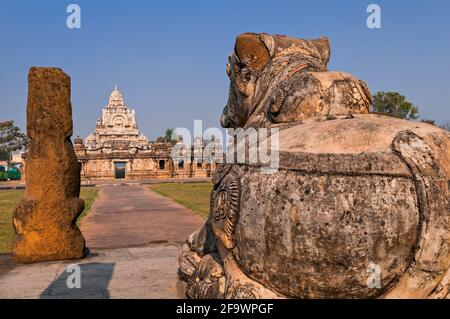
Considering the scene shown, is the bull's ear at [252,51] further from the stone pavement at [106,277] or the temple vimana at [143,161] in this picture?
the temple vimana at [143,161]

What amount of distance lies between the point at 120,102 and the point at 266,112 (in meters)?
63.6

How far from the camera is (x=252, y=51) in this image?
3928 millimetres

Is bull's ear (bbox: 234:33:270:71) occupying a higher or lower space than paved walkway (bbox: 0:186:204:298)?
higher

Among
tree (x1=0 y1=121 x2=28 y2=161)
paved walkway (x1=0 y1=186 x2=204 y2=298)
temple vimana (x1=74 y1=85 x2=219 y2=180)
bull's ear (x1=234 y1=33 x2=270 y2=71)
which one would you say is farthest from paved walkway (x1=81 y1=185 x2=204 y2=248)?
tree (x1=0 y1=121 x2=28 y2=161)

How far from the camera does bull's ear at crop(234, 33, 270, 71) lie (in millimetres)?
3895

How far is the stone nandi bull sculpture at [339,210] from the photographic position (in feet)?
8.52

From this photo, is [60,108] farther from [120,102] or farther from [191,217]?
[120,102]

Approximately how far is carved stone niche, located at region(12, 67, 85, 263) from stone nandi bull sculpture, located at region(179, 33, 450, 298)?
159 inches

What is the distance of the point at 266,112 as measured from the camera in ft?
11.8

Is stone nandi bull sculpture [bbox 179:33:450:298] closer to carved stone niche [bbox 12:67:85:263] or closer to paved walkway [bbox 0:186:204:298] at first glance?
paved walkway [bbox 0:186:204:298]

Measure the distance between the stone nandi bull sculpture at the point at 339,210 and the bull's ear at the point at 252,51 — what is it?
2.41 feet

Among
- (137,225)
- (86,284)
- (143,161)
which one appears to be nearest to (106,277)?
(86,284)

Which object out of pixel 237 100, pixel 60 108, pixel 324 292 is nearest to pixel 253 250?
pixel 324 292

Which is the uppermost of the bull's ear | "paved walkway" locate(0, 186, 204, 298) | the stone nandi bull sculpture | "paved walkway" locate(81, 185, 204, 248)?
the bull's ear
